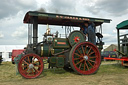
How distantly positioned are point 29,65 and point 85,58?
2.22 metres

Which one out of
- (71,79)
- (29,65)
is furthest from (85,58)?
(29,65)

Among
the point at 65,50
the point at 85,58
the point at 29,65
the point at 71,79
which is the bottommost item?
the point at 71,79

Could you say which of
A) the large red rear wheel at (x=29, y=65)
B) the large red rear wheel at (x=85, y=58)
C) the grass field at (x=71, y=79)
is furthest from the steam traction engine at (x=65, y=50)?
the grass field at (x=71, y=79)

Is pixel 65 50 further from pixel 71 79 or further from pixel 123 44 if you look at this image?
pixel 123 44

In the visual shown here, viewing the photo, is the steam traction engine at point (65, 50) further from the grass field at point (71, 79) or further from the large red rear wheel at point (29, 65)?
the grass field at point (71, 79)

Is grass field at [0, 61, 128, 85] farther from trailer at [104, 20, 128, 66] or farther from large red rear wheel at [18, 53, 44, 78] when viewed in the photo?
trailer at [104, 20, 128, 66]

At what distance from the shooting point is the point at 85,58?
218 inches

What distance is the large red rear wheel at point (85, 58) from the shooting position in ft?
17.6

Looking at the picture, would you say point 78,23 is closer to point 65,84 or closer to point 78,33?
point 78,33

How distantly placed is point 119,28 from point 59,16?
13.5ft

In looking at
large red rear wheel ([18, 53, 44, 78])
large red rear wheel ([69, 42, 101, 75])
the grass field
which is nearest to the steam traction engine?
large red rear wheel ([69, 42, 101, 75])

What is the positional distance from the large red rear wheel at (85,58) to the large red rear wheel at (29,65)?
1201mm

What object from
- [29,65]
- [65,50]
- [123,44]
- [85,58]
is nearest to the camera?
[29,65]

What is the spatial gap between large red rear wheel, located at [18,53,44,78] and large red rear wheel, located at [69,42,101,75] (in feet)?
3.94
